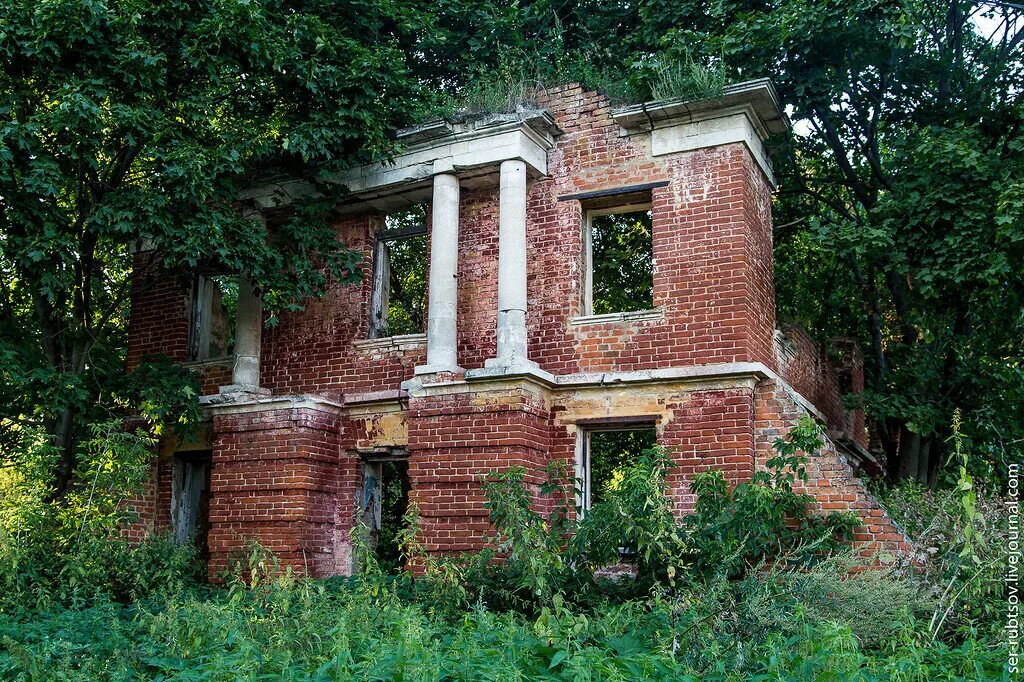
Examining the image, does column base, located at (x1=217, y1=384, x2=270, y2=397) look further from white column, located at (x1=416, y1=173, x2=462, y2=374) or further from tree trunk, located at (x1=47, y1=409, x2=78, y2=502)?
white column, located at (x1=416, y1=173, x2=462, y2=374)

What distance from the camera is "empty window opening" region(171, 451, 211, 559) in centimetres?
1398

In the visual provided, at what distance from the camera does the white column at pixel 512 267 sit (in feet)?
38.0

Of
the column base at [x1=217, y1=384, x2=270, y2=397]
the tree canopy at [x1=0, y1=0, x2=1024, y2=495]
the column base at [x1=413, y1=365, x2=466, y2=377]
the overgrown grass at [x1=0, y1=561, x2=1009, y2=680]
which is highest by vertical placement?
the tree canopy at [x1=0, y1=0, x2=1024, y2=495]

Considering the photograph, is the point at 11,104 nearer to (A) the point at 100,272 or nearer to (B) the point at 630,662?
(A) the point at 100,272

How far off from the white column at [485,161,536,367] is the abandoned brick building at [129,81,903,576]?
0.03 metres

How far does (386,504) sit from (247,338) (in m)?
6.30

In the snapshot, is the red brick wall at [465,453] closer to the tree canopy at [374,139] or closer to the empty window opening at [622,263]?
the tree canopy at [374,139]

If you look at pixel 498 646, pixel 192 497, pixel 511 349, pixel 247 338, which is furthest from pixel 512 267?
pixel 192 497

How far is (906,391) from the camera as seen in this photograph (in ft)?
43.6

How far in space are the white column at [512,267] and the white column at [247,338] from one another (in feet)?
11.7

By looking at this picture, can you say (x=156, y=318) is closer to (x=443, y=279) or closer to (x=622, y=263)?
(x=443, y=279)

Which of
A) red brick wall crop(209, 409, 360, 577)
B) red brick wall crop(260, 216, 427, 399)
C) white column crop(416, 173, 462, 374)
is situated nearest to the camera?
Answer: white column crop(416, 173, 462, 374)

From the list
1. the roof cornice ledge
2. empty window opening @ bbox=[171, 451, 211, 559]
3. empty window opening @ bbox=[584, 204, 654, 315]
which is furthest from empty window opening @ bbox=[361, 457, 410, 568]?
the roof cornice ledge

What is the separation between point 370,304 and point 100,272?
6.34m
